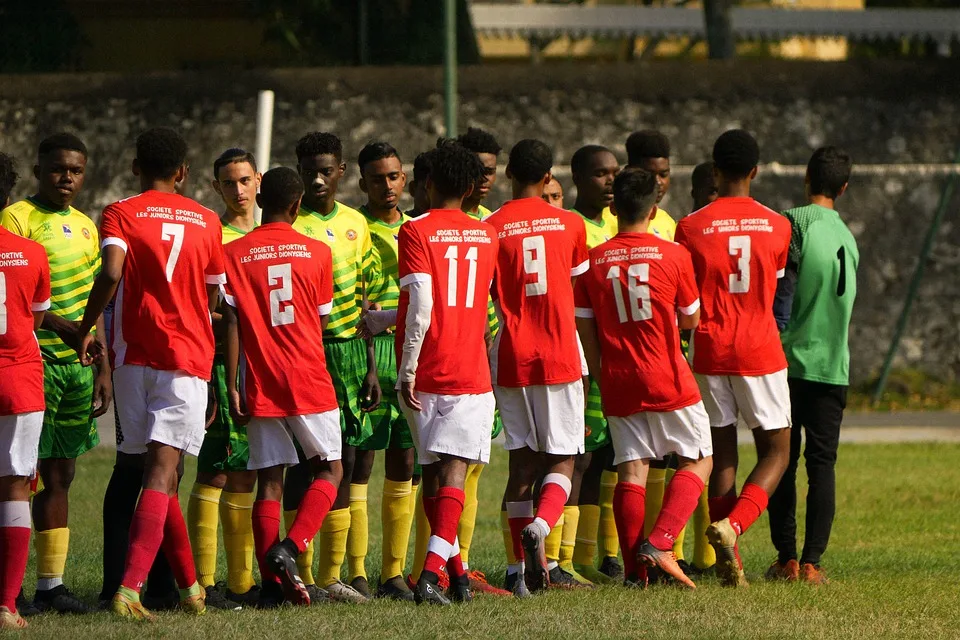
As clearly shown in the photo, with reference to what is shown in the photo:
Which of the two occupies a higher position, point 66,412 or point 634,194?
point 634,194

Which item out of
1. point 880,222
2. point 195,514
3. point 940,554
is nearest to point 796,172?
point 880,222

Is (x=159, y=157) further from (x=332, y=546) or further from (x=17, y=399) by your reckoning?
(x=332, y=546)

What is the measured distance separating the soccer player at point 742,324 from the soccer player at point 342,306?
68.0 inches

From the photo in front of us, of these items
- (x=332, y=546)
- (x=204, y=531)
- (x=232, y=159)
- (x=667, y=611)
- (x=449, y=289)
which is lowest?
(x=667, y=611)

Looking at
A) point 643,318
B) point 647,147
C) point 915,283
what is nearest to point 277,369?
point 643,318

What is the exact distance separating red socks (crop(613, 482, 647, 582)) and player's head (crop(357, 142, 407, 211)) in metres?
2.00

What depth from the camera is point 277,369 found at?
700 cm

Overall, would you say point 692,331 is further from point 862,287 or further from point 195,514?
point 862,287

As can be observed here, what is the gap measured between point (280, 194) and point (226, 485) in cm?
154

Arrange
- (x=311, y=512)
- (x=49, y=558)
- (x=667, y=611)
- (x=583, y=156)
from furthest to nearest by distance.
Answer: (x=583, y=156)
(x=49, y=558)
(x=311, y=512)
(x=667, y=611)

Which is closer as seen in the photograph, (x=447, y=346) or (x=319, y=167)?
(x=447, y=346)

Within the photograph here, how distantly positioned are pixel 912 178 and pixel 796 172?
1.72m

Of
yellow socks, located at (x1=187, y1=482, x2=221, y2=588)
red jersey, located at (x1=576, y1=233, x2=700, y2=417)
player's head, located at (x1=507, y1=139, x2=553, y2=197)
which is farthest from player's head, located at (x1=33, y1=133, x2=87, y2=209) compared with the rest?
red jersey, located at (x1=576, y1=233, x2=700, y2=417)

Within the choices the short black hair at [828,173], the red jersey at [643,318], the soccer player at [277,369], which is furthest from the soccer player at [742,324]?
the soccer player at [277,369]
